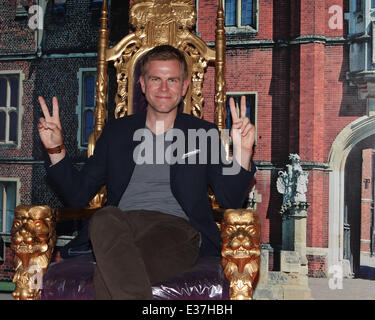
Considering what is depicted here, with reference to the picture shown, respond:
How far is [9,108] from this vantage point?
4.56 m

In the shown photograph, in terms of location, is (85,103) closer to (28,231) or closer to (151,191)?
(151,191)

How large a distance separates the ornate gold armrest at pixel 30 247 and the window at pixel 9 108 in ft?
8.49

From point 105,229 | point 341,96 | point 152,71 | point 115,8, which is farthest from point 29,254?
point 115,8

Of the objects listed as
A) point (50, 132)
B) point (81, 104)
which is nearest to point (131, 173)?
point (50, 132)

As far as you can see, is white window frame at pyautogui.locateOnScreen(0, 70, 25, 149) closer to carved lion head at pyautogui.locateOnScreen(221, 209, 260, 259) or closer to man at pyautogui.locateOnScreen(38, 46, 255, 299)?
man at pyautogui.locateOnScreen(38, 46, 255, 299)

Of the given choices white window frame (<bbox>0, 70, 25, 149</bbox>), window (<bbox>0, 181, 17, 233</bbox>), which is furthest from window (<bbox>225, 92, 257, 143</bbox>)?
window (<bbox>0, 181, 17, 233</bbox>)

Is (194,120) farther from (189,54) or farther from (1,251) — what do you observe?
(1,251)

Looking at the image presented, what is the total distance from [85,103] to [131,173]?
8.03 feet

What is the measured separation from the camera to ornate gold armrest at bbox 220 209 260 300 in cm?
205

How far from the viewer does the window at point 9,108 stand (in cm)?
453

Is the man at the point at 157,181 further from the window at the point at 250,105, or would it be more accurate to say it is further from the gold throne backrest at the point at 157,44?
the window at the point at 250,105

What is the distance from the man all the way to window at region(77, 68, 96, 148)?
2.08m

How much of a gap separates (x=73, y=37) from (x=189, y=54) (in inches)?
70.5

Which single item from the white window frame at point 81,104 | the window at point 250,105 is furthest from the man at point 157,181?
the white window frame at point 81,104
